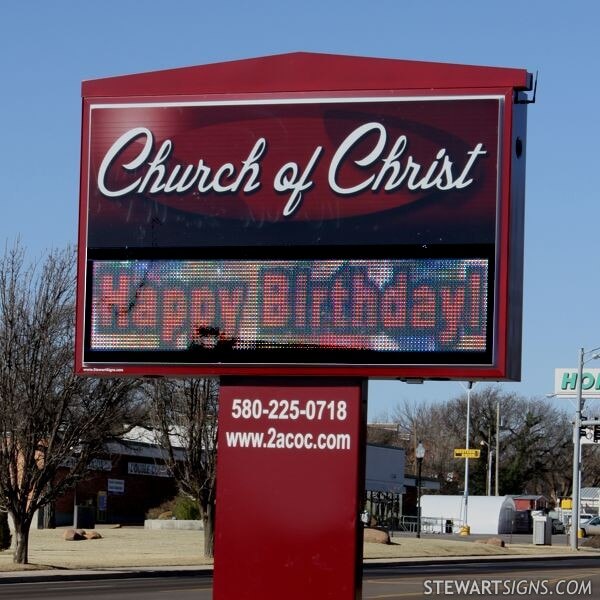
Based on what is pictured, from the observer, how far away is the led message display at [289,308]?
12.4m

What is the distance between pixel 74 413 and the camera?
35.5 metres

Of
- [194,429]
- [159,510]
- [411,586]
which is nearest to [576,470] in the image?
[159,510]

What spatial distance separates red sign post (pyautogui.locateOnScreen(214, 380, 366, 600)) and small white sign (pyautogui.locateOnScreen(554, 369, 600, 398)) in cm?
6802

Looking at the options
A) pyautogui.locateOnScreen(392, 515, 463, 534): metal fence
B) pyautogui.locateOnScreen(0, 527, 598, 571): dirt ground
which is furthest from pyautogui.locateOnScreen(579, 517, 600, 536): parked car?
pyautogui.locateOnScreen(0, 527, 598, 571): dirt ground

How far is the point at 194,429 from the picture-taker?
37.4 meters

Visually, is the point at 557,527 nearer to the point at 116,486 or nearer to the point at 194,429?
the point at 116,486

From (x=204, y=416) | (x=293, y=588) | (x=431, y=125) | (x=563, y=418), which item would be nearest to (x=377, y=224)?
(x=431, y=125)

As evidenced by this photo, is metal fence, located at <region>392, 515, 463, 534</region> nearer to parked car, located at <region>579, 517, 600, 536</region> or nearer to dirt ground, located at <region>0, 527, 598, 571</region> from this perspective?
parked car, located at <region>579, 517, 600, 536</region>

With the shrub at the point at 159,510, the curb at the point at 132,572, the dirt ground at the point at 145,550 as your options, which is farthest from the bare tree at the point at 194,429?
the shrub at the point at 159,510

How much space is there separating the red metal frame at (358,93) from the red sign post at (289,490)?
15.3 inches

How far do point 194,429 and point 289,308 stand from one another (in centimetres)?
2524

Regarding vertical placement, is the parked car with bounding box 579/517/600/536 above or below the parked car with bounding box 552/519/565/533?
above

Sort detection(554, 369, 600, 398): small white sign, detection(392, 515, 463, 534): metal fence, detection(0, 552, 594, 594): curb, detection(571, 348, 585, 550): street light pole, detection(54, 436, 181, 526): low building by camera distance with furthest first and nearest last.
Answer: detection(554, 369, 600, 398): small white sign → detection(392, 515, 463, 534): metal fence → detection(54, 436, 181, 526): low building → detection(571, 348, 585, 550): street light pole → detection(0, 552, 594, 594): curb

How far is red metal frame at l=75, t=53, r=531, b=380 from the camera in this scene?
12461 mm
